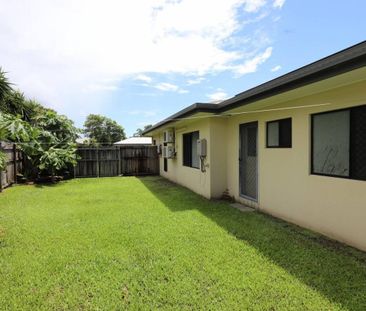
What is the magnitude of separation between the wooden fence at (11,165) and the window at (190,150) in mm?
7071

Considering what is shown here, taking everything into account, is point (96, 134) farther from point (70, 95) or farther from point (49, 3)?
point (49, 3)

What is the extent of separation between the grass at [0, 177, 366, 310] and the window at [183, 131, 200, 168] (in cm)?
350

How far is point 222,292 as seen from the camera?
2613 millimetres

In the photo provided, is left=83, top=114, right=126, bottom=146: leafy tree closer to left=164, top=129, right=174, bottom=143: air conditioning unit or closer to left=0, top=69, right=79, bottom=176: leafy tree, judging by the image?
left=0, top=69, right=79, bottom=176: leafy tree

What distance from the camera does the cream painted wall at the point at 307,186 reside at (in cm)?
369

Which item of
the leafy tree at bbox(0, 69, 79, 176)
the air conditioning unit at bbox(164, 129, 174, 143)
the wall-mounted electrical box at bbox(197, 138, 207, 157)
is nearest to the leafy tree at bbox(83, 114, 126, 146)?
the leafy tree at bbox(0, 69, 79, 176)

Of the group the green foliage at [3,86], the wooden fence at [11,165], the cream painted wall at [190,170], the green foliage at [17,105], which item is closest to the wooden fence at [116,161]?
the cream painted wall at [190,170]

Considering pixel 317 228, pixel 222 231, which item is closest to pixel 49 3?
pixel 222 231

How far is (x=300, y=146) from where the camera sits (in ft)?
15.6

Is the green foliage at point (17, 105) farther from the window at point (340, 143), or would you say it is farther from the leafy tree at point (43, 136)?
the window at point (340, 143)

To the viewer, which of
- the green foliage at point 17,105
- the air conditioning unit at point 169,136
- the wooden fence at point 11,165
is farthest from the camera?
the air conditioning unit at point 169,136

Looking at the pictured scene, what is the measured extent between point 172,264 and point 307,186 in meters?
3.03

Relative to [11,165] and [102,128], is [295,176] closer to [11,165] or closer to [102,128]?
[11,165]

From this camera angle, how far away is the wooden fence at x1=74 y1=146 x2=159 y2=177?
44.4 ft
